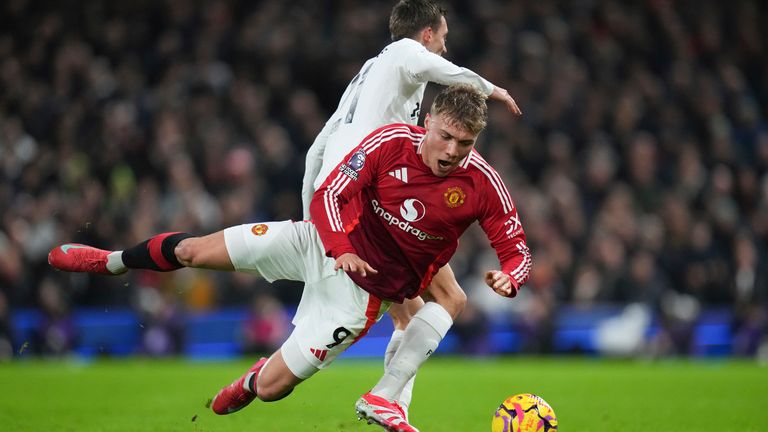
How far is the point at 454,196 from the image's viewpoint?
6.10m

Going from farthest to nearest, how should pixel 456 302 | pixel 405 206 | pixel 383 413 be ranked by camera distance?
pixel 456 302, pixel 405 206, pixel 383 413

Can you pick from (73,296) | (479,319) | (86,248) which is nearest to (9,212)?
(73,296)

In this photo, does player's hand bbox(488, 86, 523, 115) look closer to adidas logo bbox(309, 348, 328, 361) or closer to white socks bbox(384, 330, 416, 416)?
white socks bbox(384, 330, 416, 416)

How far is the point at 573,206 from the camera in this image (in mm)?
15266

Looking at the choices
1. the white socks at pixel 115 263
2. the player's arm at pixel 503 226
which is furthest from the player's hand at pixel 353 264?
the white socks at pixel 115 263

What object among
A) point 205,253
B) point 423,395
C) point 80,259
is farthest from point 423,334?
point 423,395

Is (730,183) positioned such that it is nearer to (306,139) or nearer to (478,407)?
(306,139)

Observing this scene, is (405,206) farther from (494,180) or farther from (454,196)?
(494,180)

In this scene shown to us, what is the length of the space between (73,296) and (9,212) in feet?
4.47

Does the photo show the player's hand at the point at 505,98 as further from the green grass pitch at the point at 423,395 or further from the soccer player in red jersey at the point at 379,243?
the green grass pitch at the point at 423,395

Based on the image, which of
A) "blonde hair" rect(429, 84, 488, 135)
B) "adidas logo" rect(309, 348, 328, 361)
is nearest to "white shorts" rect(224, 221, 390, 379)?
"adidas logo" rect(309, 348, 328, 361)

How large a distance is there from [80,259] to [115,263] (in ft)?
0.85

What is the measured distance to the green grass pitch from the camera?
23.8 feet

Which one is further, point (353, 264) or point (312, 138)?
point (312, 138)
